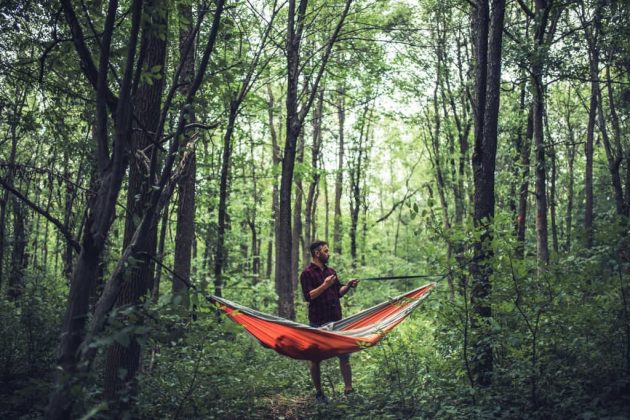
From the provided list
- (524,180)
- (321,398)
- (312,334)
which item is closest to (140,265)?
(312,334)

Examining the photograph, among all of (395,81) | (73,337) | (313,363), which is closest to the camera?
(73,337)

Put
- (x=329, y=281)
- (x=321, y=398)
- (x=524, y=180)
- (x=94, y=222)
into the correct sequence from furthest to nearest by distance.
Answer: (x=524, y=180), (x=329, y=281), (x=321, y=398), (x=94, y=222)

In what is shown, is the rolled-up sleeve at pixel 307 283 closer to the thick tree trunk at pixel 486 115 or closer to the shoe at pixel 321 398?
the shoe at pixel 321 398

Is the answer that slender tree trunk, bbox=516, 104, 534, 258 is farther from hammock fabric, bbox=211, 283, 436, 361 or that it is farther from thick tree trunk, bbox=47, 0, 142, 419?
thick tree trunk, bbox=47, 0, 142, 419

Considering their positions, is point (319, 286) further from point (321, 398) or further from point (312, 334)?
point (321, 398)

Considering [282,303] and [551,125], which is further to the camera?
[551,125]

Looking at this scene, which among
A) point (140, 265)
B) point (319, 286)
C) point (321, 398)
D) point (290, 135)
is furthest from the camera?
point (290, 135)

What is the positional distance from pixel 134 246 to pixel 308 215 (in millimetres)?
15188

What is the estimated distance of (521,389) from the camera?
3422 mm

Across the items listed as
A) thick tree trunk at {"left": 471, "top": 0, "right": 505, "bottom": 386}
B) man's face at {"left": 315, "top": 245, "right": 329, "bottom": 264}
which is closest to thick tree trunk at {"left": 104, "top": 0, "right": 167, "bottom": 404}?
man's face at {"left": 315, "top": 245, "right": 329, "bottom": 264}

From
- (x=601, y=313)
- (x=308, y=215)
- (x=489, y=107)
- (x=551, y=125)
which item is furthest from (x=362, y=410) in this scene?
(x=551, y=125)

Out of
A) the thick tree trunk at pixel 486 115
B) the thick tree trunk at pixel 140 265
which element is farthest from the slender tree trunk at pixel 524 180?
the thick tree trunk at pixel 140 265

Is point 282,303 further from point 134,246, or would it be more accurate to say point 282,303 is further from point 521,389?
point 134,246

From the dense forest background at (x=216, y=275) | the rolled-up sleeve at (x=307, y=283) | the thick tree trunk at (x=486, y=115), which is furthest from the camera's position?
the rolled-up sleeve at (x=307, y=283)
